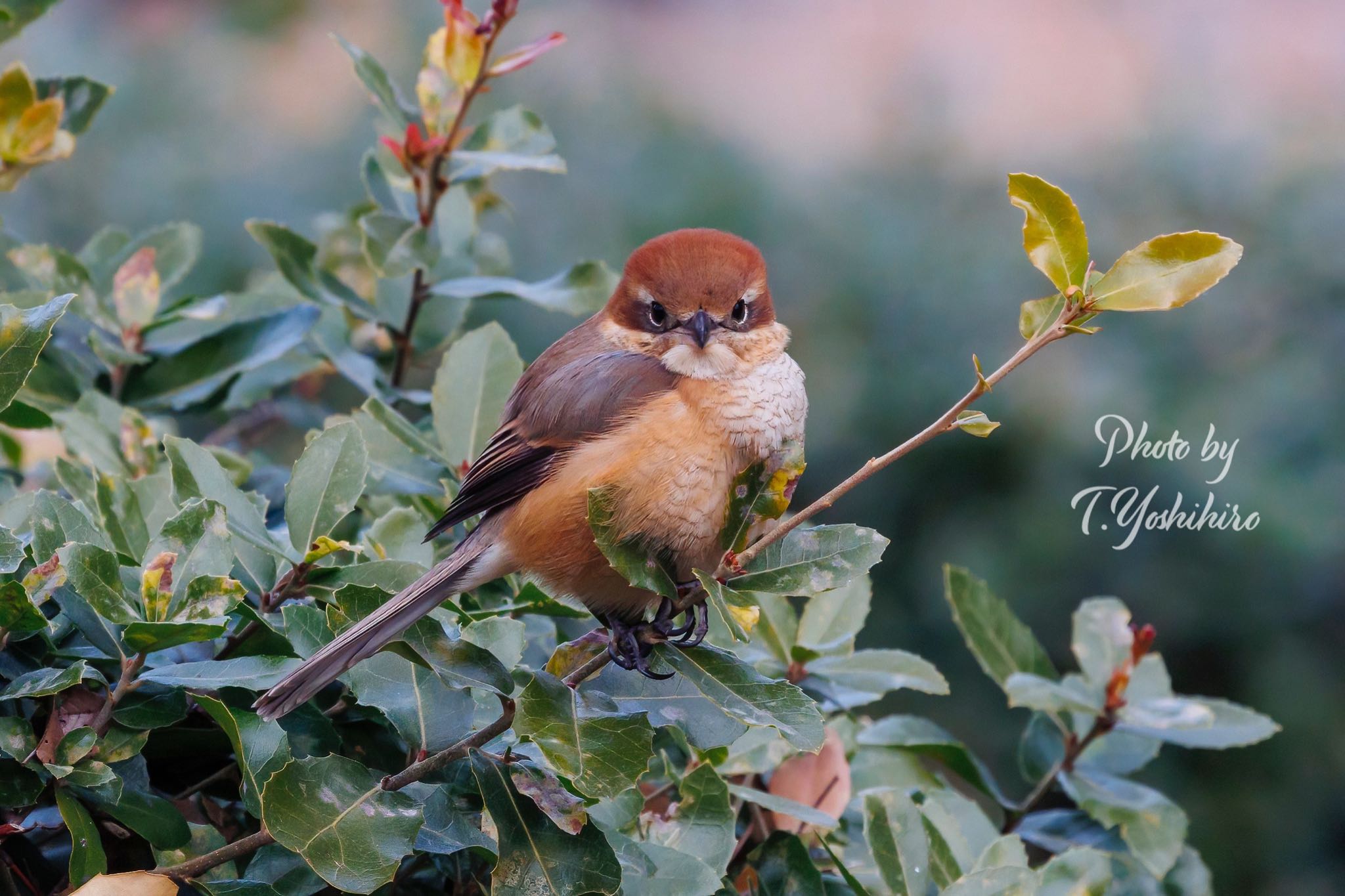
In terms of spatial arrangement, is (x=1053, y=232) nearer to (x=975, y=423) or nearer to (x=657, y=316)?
(x=975, y=423)

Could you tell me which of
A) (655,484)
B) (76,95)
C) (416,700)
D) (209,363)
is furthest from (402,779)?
(76,95)

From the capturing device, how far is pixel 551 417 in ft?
6.86

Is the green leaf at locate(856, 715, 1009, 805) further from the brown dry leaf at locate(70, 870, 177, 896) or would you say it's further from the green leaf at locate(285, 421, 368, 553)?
the brown dry leaf at locate(70, 870, 177, 896)

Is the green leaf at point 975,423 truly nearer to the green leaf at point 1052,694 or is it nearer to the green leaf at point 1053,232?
the green leaf at point 1053,232

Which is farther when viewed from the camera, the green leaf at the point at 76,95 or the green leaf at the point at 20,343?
the green leaf at the point at 76,95

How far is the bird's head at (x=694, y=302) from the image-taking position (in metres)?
2.22

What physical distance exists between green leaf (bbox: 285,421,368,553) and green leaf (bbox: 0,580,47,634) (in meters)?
0.37

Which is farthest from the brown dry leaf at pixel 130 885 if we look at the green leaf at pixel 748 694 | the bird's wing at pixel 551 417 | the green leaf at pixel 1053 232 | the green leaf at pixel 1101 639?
the green leaf at pixel 1101 639

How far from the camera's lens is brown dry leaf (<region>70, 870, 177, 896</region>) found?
1310 mm

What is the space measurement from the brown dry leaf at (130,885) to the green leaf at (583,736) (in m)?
0.41

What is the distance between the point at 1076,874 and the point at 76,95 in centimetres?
219

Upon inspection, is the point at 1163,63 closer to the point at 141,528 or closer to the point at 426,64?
the point at 426,64

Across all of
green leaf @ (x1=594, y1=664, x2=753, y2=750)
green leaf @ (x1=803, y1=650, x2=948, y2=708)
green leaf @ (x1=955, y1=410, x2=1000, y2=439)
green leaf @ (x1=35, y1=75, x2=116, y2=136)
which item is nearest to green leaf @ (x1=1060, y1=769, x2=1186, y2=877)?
green leaf @ (x1=803, y1=650, x2=948, y2=708)

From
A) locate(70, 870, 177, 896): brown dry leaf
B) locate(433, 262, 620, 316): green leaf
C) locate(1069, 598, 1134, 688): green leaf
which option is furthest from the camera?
locate(433, 262, 620, 316): green leaf
